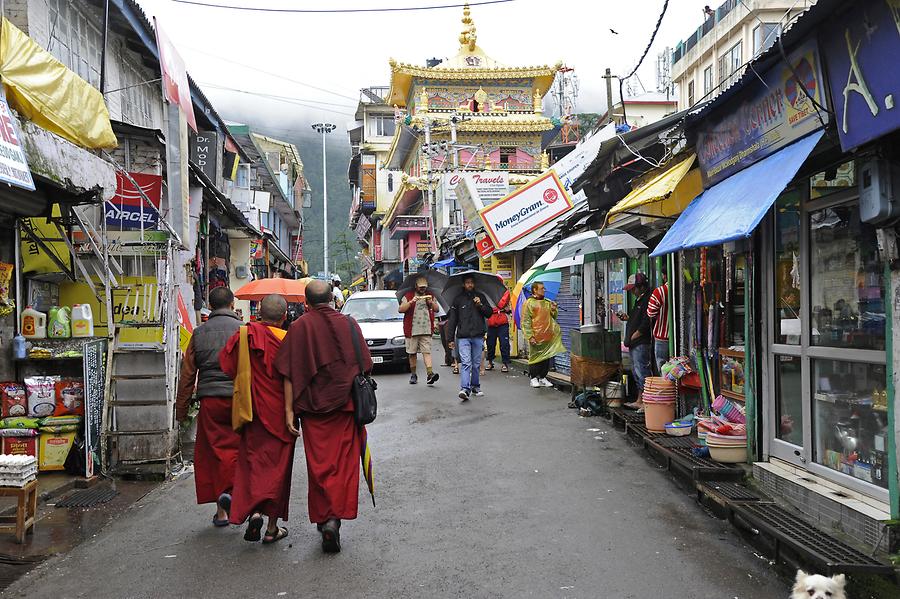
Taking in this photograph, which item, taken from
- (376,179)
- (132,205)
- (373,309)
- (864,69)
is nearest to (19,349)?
(132,205)

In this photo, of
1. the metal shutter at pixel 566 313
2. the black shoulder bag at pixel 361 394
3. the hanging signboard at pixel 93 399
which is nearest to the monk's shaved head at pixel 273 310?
the black shoulder bag at pixel 361 394

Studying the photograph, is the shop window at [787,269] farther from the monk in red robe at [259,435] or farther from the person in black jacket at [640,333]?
the monk in red robe at [259,435]

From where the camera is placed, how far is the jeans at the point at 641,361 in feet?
32.8

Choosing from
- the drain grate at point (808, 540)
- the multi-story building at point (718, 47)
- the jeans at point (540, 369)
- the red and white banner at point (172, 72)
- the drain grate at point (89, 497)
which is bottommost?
the drain grate at point (89, 497)

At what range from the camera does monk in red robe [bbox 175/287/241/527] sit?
581cm

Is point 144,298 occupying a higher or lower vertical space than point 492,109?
lower

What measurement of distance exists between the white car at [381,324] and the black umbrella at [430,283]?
4.24 feet

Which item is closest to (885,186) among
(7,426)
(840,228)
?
(840,228)

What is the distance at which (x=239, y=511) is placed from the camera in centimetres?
525

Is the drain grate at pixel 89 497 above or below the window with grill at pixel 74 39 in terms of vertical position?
below

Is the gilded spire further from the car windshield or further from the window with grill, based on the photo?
the window with grill

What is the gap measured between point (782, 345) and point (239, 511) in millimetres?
4304

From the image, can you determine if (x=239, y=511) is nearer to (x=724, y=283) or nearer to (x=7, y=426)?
(x=7, y=426)

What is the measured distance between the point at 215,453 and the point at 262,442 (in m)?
0.63
